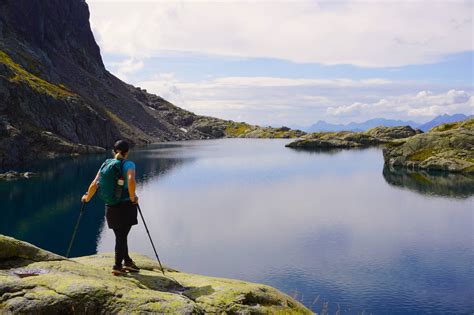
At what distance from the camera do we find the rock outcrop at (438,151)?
4326 inches

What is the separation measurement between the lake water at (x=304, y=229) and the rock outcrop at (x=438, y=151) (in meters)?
8.58

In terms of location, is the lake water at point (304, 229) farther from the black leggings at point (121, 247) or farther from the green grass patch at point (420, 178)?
the black leggings at point (121, 247)

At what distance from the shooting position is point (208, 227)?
54.8m

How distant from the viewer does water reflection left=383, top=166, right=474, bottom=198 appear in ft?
274

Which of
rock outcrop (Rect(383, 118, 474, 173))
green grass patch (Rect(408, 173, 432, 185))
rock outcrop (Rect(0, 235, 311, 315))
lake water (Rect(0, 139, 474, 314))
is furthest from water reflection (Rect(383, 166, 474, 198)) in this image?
rock outcrop (Rect(0, 235, 311, 315))

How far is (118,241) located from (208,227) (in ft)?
136

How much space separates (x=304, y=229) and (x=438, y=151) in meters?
79.9

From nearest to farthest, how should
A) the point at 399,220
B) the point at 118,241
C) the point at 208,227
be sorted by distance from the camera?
the point at 118,241
the point at 208,227
the point at 399,220

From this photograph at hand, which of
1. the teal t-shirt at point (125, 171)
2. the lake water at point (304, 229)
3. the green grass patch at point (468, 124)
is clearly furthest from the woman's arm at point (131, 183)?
the green grass patch at point (468, 124)

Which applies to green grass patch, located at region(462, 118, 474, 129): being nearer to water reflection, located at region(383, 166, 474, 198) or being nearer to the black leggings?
water reflection, located at region(383, 166, 474, 198)

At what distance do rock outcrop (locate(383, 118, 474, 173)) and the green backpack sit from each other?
110984mm

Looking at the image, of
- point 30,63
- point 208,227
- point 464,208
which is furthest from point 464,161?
point 30,63

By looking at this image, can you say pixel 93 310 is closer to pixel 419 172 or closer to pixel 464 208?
pixel 464 208

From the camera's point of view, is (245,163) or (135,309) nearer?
(135,309)
